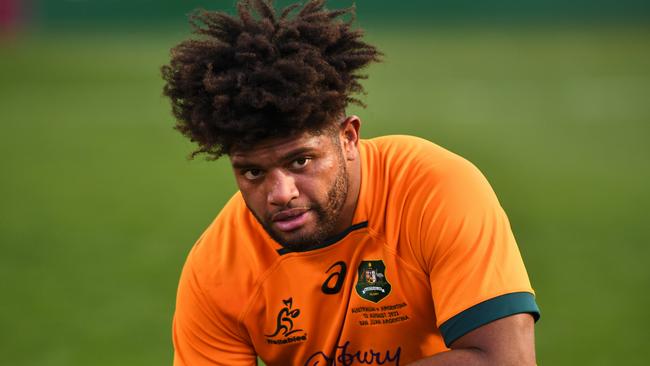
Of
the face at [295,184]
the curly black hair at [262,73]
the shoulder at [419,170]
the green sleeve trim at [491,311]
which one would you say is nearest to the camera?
the green sleeve trim at [491,311]

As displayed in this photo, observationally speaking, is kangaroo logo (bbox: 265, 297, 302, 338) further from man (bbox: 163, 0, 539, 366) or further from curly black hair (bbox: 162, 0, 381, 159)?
curly black hair (bbox: 162, 0, 381, 159)

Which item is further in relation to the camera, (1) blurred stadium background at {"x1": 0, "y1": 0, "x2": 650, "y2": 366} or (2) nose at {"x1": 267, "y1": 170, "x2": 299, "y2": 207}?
(1) blurred stadium background at {"x1": 0, "y1": 0, "x2": 650, "y2": 366}

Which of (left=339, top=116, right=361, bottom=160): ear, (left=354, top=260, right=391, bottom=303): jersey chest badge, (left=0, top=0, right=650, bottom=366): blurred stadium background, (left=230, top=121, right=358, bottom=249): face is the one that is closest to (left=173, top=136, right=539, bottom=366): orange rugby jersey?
(left=354, top=260, right=391, bottom=303): jersey chest badge

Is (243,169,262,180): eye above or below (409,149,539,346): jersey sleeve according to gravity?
above

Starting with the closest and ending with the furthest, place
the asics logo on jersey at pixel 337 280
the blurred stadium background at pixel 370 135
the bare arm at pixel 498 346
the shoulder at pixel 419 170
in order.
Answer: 1. the bare arm at pixel 498 346
2. the shoulder at pixel 419 170
3. the asics logo on jersey at pixel 337 280
4. the blurred stadium background at pixel 370 135

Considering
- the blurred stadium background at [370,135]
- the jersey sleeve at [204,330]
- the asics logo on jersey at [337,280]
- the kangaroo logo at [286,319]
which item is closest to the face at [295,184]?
the asics logo on jersey at [337,280]

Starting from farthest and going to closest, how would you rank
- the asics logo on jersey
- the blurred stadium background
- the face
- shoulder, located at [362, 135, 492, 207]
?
1. the blurred stadium background
2. the asics logo on jersey
3. shoulder, located at [362, 135, 492, 207]
4. the face

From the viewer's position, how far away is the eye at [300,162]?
5.08 meters

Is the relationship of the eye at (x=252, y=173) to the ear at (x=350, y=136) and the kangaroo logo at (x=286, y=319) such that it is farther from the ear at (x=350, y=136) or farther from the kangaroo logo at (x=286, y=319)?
the kangaroo logo at (x=286, y=319)

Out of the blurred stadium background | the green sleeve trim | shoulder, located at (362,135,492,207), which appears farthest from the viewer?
the blurred stadium background

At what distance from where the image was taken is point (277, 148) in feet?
16.5

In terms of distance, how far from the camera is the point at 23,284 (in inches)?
436

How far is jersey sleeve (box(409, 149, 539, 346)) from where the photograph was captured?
4840mm

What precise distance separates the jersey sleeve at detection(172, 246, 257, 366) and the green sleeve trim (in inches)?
46.0
